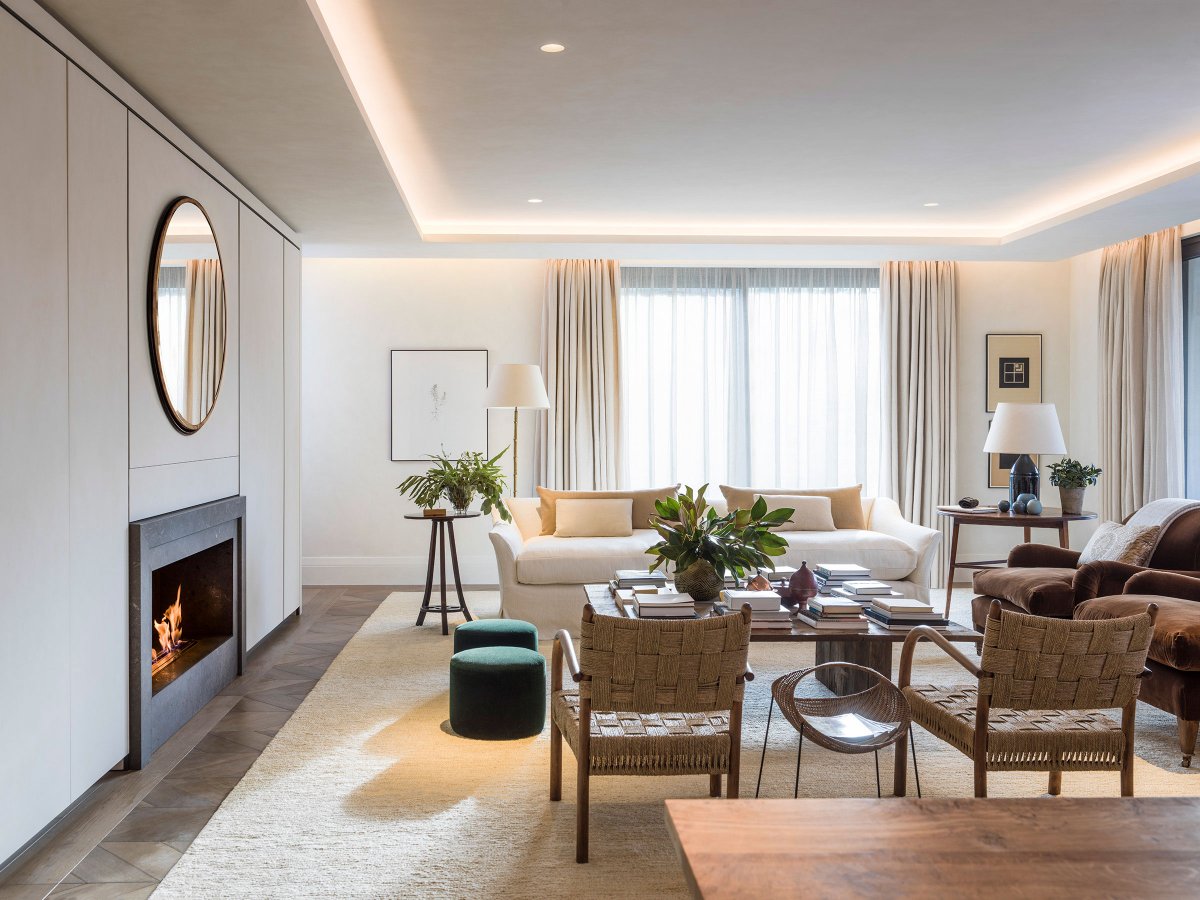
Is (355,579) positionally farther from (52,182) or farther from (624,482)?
(52,182)

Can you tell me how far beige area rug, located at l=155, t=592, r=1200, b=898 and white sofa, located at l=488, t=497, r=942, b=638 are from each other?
1238 mm

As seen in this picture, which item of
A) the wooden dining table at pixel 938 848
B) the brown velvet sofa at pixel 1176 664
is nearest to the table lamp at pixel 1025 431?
the brown velvet sofa at pixel 1176 664

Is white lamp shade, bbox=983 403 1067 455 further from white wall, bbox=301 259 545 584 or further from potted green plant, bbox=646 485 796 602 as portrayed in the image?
white wall, bbox=301 259 545 584

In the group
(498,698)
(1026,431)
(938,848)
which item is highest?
(1026,431)

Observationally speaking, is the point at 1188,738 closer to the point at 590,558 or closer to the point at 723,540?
the point at 723,540

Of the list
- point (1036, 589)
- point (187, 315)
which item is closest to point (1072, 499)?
point (1036, 589)

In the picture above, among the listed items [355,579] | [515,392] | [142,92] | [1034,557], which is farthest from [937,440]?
[142,92]

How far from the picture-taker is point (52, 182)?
2.85m

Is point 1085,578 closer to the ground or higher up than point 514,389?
closer to the ground

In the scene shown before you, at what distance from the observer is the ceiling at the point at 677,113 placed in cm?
324

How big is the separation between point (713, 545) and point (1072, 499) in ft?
11.3

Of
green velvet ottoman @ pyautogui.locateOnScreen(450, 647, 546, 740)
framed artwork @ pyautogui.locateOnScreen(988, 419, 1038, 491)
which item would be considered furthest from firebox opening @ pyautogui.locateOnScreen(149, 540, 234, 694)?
framed artwork @ pyautogui.locateOnScreen(988, 419, 1038, 491)

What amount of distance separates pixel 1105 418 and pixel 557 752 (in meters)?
5.73

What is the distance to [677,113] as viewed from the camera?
4.36 meters
